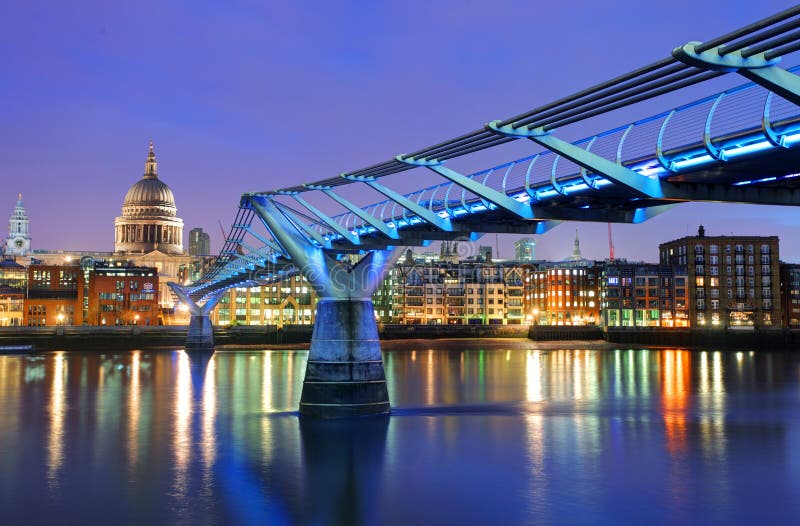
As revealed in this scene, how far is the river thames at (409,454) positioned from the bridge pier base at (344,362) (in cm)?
101

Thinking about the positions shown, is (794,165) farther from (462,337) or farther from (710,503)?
(462,337)

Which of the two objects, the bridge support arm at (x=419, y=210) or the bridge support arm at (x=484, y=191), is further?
the bridge support arm at (x=419, y=210)

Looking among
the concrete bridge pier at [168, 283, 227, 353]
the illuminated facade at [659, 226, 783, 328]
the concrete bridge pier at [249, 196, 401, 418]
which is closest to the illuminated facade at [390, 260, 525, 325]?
the illuminated facade at [659, 226, 783, 328]

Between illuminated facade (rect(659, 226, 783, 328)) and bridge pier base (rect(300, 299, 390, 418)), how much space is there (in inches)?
5207

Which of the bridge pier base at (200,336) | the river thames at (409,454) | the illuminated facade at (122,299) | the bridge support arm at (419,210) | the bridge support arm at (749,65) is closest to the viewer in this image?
the bridge support arm at (749,65)

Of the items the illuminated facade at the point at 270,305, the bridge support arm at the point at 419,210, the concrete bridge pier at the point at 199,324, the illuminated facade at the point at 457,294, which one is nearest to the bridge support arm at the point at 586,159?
the bridge support arm at the point at 419,210

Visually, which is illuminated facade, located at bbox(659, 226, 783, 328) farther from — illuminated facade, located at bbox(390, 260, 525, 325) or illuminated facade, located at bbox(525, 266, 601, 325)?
illuminated facade, located at bbox(390, 260, 525, 325)

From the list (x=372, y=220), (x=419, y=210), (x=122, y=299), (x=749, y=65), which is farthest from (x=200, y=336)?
(x=749, y=65)

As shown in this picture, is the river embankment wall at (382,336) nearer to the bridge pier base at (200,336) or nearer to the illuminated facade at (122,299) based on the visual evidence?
the bridge pier base at (200,336)

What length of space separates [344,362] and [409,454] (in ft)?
20.7

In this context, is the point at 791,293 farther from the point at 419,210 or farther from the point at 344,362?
the point at 419,210

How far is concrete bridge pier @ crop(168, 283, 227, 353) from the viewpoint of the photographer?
11856 cm

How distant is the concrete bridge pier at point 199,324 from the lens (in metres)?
119

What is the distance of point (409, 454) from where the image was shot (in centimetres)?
3794
